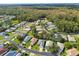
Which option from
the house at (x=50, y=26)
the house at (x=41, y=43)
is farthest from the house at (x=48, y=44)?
the house at (x=50, y=26)

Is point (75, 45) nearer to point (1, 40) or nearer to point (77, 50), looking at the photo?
point (77, 50)

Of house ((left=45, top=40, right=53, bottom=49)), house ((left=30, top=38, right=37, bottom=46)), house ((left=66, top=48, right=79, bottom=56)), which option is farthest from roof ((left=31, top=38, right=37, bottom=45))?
house ((left=66, top=48, right=79, bottom=56))

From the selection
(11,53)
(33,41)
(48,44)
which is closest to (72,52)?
(48,44)

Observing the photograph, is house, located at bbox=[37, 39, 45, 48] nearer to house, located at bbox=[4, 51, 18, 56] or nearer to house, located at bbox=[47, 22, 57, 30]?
house, located at bbox=[47, 22, 57, 30]

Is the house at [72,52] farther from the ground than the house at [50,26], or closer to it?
closer to it

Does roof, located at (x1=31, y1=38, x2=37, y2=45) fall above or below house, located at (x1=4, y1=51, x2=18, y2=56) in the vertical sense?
above

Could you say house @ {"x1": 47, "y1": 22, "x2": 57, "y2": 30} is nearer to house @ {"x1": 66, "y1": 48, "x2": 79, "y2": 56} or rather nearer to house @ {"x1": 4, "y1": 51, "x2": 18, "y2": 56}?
house @ {"x1": 66, "y1": 48, "x2": 79, "y2": 56}

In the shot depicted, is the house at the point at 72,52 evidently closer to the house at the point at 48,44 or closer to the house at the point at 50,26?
the house at the point at 48,44

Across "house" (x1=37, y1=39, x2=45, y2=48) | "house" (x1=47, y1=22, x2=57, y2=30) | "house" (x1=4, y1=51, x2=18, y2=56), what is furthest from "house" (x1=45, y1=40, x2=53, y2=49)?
"house" (x1=4, y1=51, x2=18, y2=56)

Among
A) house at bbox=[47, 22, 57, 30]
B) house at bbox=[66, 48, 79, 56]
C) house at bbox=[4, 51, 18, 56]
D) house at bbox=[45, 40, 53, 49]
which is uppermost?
house at bbox=[47, 22, 57, 30]

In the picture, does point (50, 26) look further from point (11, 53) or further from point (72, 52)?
point (11, 53)

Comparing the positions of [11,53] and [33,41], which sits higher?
[33,41]
